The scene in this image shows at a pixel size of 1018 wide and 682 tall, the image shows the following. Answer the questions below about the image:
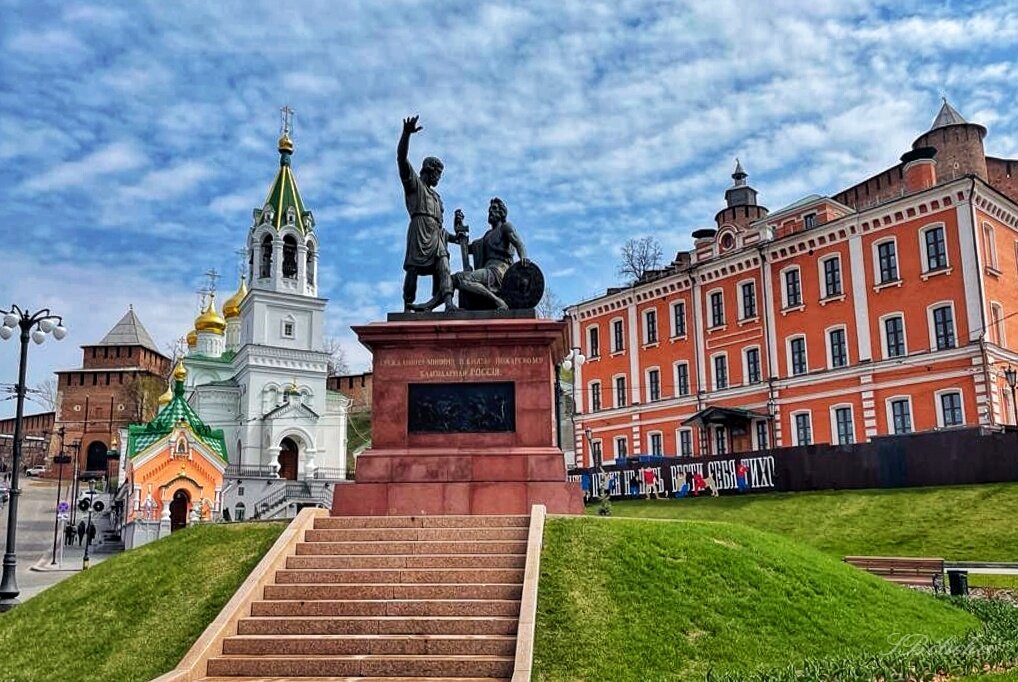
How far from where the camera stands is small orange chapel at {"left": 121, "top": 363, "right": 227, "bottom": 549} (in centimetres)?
4256

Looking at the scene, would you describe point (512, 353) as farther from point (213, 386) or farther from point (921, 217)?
point (213, 386)

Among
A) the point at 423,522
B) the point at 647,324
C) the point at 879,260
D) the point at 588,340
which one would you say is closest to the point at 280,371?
the point at 588,340

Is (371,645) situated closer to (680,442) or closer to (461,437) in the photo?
(461,437)

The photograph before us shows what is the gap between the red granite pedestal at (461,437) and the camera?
14.0 meters

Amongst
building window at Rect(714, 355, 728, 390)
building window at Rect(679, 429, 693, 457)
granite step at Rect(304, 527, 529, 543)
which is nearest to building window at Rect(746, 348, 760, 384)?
building window at Rect(714, 355, 728, 390)

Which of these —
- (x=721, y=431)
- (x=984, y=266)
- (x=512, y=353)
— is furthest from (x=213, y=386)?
(x=512, y=353)

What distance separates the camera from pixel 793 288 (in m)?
43.0

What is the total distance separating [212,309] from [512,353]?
6455cm

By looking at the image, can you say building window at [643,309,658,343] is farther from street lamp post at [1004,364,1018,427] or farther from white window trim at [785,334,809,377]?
street lamp post at [1004,364,1018,427]

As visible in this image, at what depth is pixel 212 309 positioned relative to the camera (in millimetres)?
74688

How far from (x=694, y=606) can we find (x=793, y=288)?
35.2 meters

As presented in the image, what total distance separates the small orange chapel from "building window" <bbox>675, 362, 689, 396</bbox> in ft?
76.9

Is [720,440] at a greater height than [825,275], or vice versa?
[825,275]

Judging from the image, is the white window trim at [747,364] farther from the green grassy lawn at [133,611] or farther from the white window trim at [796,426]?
the green grassy lawn at [133,611]
